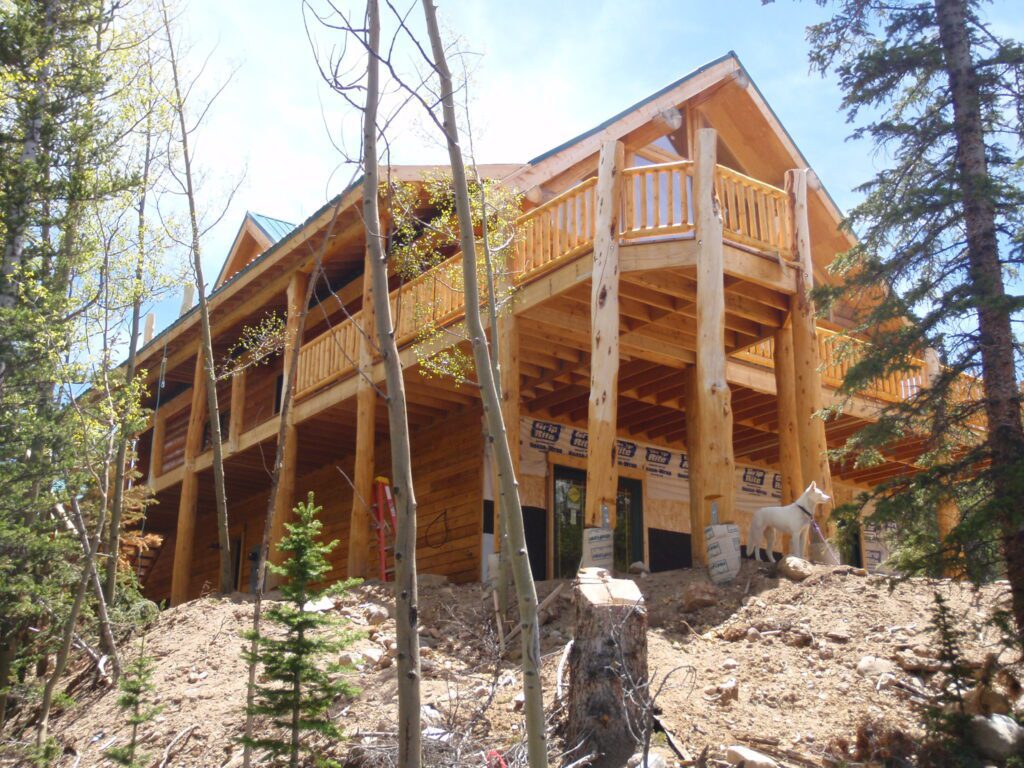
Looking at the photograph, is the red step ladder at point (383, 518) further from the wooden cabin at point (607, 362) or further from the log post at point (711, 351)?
the log post at point (711, 351)

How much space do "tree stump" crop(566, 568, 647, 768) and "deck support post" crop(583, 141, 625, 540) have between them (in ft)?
11.0

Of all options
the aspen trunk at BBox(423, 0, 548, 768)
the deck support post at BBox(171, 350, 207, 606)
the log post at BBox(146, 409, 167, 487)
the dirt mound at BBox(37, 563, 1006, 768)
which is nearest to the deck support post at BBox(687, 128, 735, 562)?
the dirt mound at BBox(37, 563, 1006, 768)

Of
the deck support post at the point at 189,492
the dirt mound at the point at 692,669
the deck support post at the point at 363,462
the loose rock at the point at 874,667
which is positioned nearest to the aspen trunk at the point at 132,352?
the dirt mound at the point at 692,669

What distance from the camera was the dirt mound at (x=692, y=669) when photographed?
6551 millimetres

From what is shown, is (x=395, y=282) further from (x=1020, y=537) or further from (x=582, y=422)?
(x=1020, y=537)

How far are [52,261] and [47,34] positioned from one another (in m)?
2.66

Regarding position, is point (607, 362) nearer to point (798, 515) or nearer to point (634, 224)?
point (634, 224)

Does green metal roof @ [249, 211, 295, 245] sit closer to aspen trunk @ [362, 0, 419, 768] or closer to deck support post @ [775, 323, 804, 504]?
deck support post @ [775, 323, 804, 504]

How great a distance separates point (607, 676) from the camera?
241 inches

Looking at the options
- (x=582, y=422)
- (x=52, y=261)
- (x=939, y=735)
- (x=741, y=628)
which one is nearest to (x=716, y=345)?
(x=741, y=628)

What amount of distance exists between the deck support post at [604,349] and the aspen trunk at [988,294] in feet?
13.0

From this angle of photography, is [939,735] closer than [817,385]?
Yes

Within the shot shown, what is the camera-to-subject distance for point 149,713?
21.9 ft

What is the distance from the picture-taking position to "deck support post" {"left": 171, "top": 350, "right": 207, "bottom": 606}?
685 inches
